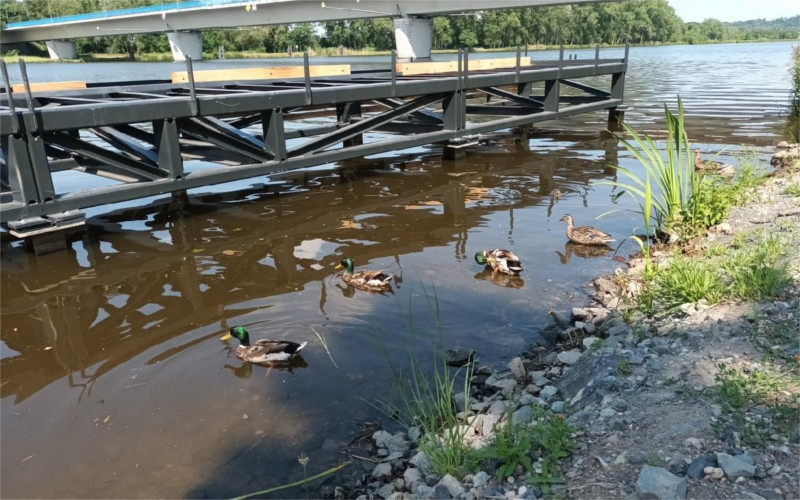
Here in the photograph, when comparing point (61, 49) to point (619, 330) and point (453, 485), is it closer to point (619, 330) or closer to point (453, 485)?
point (619, 330)

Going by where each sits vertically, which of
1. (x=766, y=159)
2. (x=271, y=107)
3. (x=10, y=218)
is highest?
(x=271, y=107)

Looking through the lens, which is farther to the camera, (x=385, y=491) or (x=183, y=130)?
(x=183, y=130)

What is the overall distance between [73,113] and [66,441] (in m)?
4.55

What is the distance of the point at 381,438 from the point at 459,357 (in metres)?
1.19

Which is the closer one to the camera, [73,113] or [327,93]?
[73,113]

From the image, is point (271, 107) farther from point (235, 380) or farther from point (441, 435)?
point (441, 435)

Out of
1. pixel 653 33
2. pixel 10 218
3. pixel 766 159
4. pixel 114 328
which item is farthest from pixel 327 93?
pixel 653 33

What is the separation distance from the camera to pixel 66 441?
13.1 ft

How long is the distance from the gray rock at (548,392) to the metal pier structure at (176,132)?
579 cm

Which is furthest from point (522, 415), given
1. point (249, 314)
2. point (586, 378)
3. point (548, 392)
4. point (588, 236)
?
point (588, 236)

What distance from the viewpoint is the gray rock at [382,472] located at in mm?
3566

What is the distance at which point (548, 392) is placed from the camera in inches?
163

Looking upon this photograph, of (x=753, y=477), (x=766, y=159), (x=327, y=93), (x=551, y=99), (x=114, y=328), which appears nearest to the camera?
(x=753, y=477)

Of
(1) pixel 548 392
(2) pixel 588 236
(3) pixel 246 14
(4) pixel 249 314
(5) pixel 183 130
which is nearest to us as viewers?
(1) pixel 548 392
